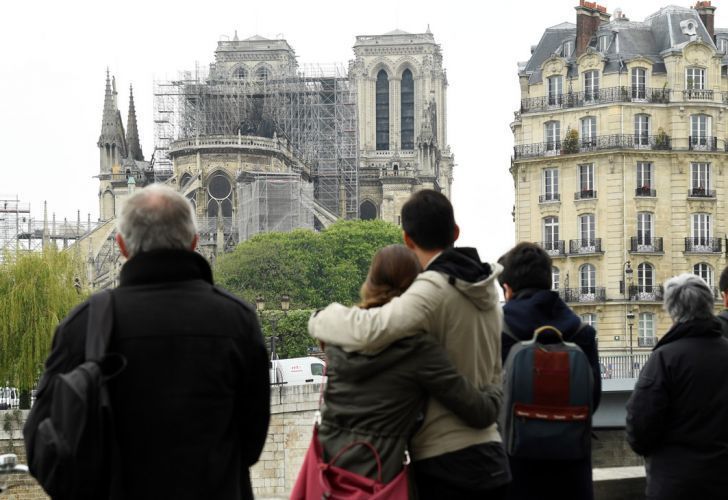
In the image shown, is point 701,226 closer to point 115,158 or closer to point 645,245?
point 645,245

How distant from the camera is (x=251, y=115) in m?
98.2

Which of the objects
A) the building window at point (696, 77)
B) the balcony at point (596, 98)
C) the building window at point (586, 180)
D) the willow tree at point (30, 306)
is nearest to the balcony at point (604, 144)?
the building window at point (586, 180)

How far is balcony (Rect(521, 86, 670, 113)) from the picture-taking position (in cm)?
4356

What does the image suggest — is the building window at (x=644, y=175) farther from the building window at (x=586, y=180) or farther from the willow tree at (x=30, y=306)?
the willow tree at (x=30, y=306)

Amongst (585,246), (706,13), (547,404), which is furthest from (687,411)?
(706,13)

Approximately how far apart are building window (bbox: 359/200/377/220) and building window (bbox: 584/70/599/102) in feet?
173

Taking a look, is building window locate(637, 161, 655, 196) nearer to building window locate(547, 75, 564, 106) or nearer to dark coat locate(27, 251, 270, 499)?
building window locate(547, 75, 564, 106)

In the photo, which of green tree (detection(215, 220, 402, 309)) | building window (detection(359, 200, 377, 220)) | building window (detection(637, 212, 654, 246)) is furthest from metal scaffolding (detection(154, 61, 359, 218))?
building window (detection(637, 212, 654, 246))

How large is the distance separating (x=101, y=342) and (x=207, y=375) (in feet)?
1.31

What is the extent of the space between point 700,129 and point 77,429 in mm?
40119

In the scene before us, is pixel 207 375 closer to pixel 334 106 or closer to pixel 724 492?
pixel 724 492

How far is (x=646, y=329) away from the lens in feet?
139

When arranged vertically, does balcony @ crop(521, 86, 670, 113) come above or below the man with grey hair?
above

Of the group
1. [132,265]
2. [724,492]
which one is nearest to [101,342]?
[132,265]
